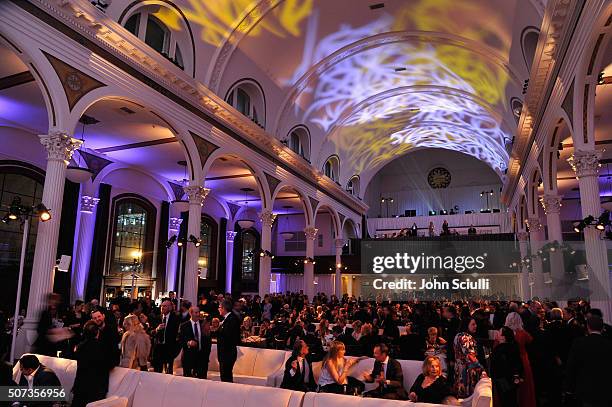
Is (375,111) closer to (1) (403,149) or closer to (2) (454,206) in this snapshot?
(1) (403,149)

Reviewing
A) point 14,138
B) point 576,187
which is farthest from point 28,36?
point 576,187

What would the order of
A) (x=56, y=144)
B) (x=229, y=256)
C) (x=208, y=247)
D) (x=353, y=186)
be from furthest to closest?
(x=353, y=186) → (x=229, y=256) → (x=208, y=247) → (x=56, y=144)

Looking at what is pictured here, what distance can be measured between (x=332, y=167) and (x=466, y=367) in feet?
64.6

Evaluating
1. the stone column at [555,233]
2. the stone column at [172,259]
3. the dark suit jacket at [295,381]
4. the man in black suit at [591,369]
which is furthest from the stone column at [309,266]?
the man in black suit at [591,369]

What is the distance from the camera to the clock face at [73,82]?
831 centimetres

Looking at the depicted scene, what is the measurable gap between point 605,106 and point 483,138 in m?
13.9

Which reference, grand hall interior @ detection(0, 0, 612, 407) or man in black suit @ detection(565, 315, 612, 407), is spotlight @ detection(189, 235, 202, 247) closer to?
grand hall interior @ detection(0, 0, 612, 407)

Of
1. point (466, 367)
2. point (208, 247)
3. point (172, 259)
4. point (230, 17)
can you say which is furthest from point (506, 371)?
point (208, 247)

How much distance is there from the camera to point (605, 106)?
11.5m

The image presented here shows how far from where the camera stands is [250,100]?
51.2 feet

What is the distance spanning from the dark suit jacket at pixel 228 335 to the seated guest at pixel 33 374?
242 cm

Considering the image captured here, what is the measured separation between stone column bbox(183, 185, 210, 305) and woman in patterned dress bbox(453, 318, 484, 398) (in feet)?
27.3

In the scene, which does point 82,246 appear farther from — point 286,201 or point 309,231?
point 286,201

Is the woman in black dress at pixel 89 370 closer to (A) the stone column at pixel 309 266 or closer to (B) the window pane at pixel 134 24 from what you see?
(B) the window pane at pixel 134 24
